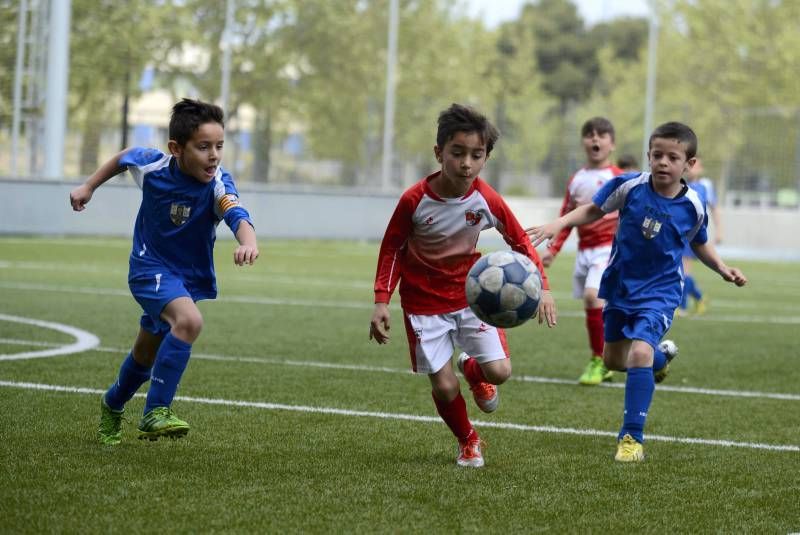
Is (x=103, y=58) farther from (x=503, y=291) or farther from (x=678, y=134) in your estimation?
(x=503, y=291)

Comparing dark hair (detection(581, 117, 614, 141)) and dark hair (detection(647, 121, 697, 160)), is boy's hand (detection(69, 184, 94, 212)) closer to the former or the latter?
dark hair (detection(647, 121, 697, 160))

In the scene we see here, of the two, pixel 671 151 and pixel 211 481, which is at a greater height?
pixel 671 151

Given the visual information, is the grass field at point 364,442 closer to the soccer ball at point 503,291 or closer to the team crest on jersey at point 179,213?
the soccer ball at point 503,291

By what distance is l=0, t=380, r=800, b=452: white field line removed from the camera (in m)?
6.47

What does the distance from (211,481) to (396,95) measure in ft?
83.3

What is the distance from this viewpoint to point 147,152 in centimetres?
607

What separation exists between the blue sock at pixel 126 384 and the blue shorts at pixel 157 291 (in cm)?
20

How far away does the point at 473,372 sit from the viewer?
6.16m

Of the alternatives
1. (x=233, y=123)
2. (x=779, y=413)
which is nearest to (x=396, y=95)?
(x=233, y=123)

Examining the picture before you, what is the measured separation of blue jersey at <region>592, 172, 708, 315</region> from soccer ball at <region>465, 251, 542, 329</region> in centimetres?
101

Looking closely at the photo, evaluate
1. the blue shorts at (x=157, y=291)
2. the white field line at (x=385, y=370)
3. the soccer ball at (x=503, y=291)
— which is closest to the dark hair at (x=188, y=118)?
the blue shorts at (x=157, y=291)

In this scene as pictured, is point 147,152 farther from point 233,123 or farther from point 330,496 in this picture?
point 233,123

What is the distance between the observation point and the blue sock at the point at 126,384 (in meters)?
5.96

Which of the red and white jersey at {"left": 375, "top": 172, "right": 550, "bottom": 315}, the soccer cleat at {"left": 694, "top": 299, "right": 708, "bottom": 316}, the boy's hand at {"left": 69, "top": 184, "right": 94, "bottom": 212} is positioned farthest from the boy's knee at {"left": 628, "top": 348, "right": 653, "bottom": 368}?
the soccer cleat at {"left": 694, "top": 299, "right": 708, "bottom": 316}
